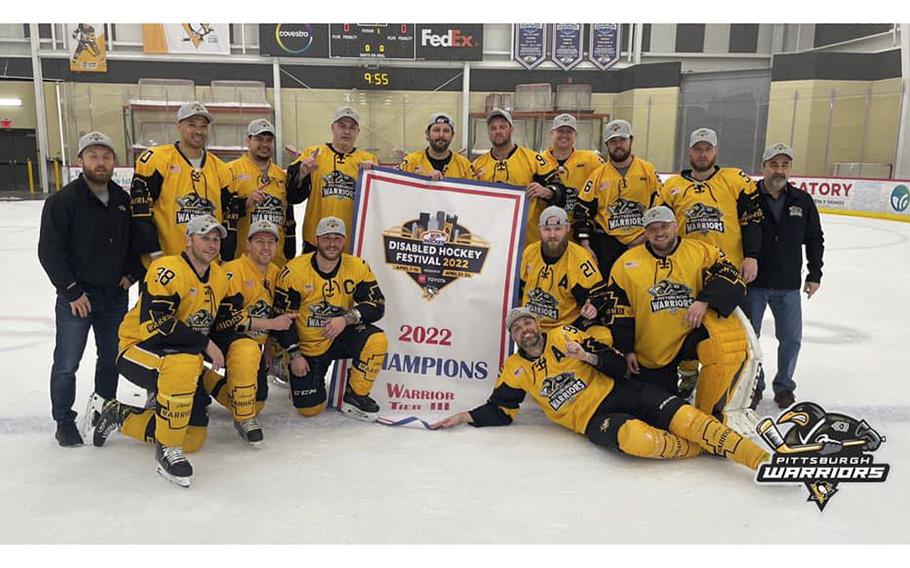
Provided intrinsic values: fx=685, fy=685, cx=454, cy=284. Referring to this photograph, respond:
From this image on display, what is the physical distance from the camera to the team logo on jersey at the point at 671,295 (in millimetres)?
3234

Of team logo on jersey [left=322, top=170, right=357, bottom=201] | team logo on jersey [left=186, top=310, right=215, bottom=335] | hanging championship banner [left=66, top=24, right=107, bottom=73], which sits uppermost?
hanging championship banner [left=66, top=24, right=107, bottom=73]

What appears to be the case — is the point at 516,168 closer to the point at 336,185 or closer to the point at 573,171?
the point at 573,171

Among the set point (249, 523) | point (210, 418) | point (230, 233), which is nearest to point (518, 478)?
point (249, 523)

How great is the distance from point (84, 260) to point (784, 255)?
139 inches

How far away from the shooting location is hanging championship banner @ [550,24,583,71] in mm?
17906

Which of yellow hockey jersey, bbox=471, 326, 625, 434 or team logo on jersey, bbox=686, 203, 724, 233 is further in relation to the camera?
team logo on jersey, bbox=686, 203, 724, 233

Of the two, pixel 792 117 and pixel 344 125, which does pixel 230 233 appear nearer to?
pixel 344 125

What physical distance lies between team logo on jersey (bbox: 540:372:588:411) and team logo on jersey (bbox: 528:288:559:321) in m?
0.44

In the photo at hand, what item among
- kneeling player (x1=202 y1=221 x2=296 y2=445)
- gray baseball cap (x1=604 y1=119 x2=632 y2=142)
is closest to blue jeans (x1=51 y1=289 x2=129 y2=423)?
kneeling player (x1=202 y1=221 x2=296 y2=445)

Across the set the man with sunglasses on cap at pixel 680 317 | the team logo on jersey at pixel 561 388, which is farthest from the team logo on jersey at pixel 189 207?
the man with sunglasses on cap at pixel 680 317

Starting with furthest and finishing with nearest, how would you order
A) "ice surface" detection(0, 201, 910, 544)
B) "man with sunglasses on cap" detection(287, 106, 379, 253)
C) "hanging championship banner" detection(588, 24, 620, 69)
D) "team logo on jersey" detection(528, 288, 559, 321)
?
"hanging championship banner" detection(588, 24, 620, 69)
"man with sunglasses on cap" detection(287, 106, 379, 253)
"team logo on jersey" detection(528, 288, 559, 321)
"ice surface" detection(0, 201, 910, 544)

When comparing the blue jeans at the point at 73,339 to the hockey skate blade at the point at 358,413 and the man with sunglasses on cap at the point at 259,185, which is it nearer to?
the man with sunglasses on cap at the point at 259,185

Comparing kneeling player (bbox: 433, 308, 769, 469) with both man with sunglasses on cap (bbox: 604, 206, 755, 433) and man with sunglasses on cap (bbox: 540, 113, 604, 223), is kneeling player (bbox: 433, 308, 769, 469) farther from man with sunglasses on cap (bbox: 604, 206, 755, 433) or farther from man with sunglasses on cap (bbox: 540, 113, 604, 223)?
man with sunglasses on cap (bbox: 540, 113, 604, 223)

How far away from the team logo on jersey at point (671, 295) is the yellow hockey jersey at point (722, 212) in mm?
562
